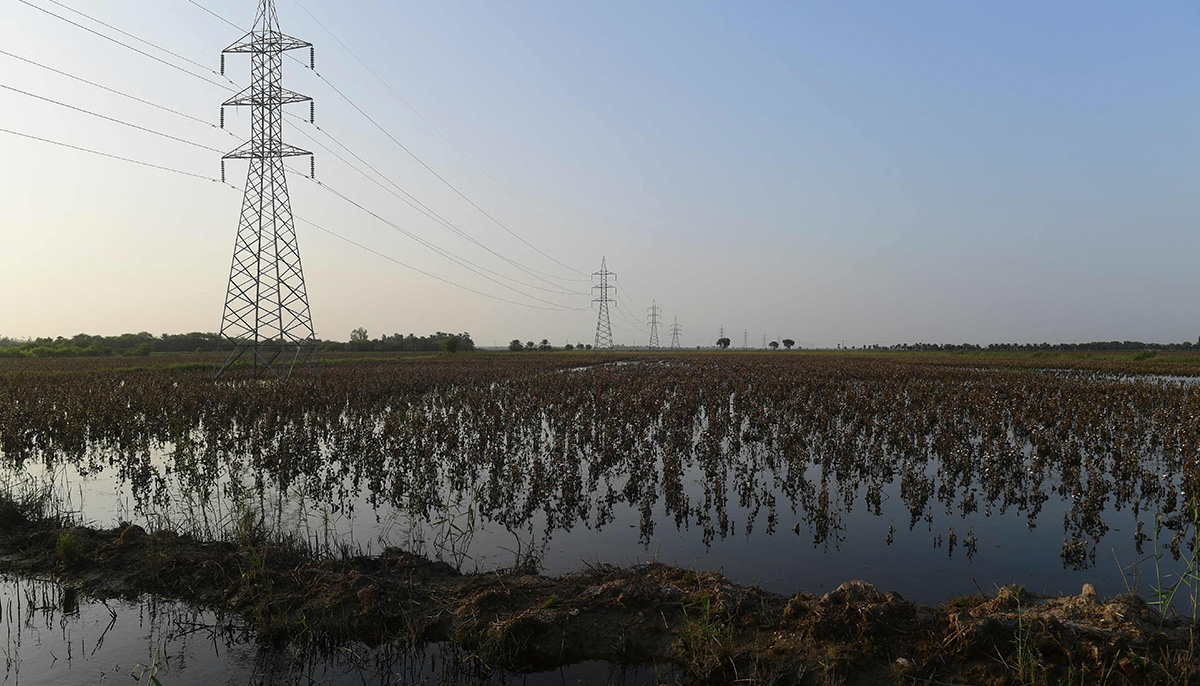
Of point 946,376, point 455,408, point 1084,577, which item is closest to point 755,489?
point 1084,577

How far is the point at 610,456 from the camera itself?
1207 centimetres

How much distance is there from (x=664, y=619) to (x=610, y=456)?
7.23 m

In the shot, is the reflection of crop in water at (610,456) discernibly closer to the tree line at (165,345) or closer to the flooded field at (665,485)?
the flooded field at (665,485)

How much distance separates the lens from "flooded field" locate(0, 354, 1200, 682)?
22.6 feet

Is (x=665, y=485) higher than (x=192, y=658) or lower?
higher

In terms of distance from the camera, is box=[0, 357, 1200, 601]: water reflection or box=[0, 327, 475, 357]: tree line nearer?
box=[0, 357, 1200, 601]: water reflection

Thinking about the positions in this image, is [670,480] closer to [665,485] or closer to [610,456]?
[665,485]

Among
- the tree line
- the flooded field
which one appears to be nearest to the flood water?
the flooded field

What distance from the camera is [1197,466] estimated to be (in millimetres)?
10180

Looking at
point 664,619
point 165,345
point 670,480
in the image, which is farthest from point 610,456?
point 165,345

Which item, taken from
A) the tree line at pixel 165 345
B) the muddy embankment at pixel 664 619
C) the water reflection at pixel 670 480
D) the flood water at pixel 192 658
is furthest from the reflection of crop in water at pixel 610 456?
the tree line at pixel 165 345

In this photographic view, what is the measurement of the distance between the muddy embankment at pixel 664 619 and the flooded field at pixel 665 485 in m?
0.50

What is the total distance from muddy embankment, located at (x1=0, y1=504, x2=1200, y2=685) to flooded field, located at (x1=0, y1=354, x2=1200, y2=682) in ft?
1.65

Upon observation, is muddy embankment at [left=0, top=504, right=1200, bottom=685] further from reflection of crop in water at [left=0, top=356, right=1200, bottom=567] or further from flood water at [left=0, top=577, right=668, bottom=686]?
reflection of crop in water at [left=0, top=356, right=1200, bottom=567]
